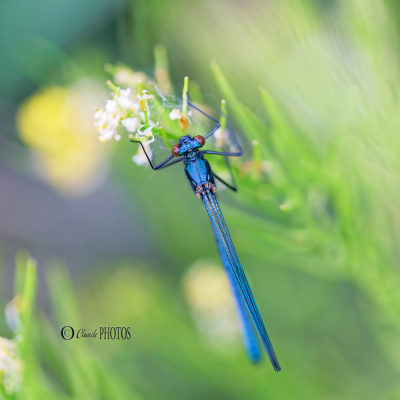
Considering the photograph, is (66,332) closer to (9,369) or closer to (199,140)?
(9,369)

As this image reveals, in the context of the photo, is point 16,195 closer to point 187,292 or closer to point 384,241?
point 187,292

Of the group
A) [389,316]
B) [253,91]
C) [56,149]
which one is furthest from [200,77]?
[389,316]

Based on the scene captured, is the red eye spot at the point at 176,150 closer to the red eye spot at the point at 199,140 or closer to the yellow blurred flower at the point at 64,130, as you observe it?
the red eye spot at the point at 199,140

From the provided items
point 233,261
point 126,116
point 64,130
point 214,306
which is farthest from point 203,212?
point 126,116

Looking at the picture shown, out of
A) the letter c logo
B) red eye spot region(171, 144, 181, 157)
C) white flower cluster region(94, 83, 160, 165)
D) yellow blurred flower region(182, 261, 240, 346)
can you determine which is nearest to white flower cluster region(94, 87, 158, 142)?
white flower cluster region(94, 83, 160, 165)

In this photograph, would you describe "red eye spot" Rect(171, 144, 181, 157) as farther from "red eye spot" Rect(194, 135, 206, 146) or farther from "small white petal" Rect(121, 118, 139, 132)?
"small white petal" Rect(121, 118, 139, 132)

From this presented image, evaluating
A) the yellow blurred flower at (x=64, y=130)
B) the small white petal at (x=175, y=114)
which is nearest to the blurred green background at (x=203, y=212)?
A: the yellow blurred flower at (x=64, y=130)
